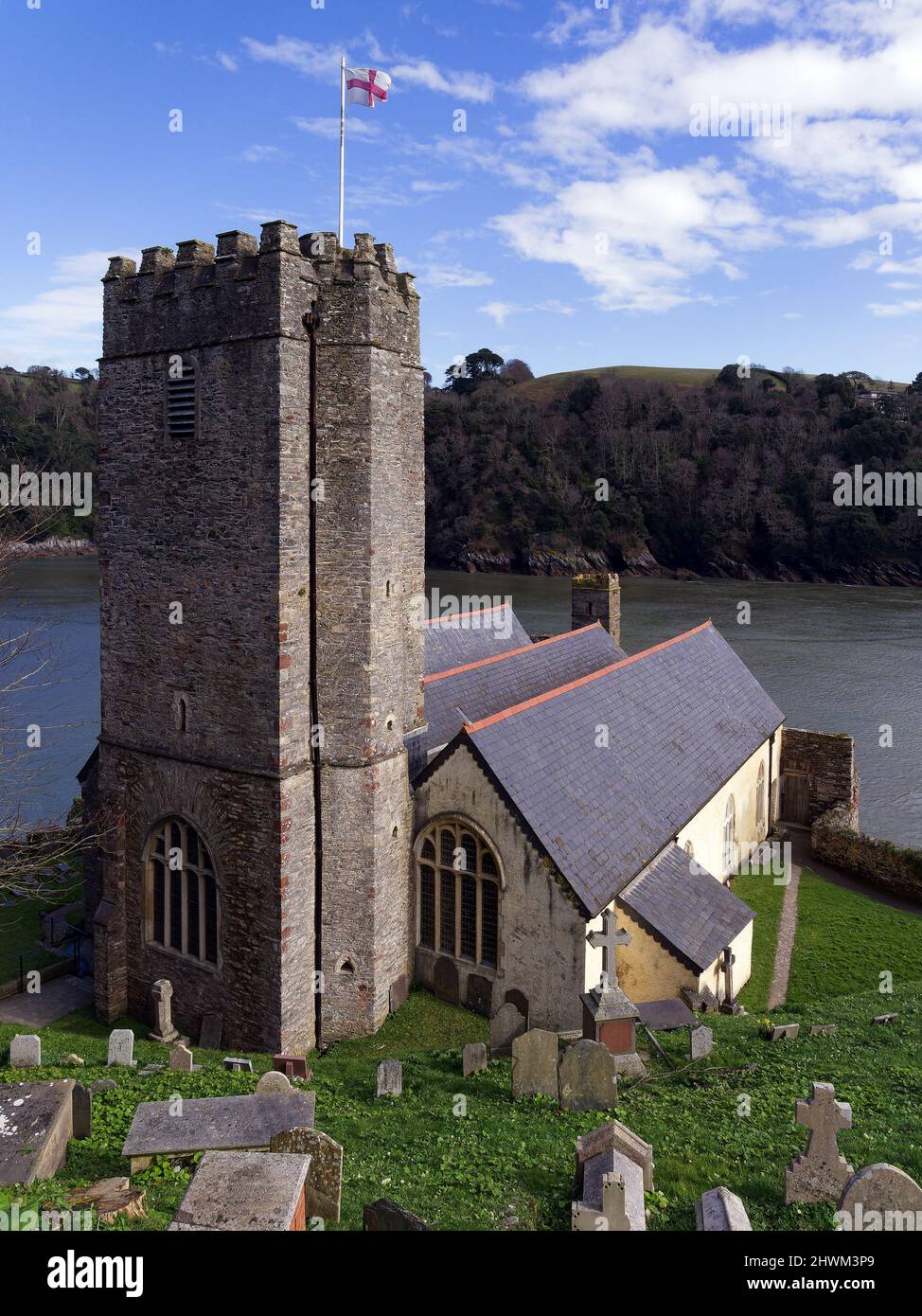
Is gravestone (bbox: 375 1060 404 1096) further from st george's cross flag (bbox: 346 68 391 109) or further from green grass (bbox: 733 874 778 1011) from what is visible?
st george's cross flag (bbox: 346 68 391 109)

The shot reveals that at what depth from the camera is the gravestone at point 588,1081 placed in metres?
11.9

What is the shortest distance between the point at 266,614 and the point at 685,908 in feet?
33.1

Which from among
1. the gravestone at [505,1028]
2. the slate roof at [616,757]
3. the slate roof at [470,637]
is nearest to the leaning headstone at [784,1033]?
the slate roof at [616,757]

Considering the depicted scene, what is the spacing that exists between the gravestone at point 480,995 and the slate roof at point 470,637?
380 inches

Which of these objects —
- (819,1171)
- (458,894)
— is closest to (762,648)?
(458,894)

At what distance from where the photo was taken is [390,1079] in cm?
1327

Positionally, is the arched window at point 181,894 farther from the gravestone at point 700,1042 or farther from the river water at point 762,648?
the gravestone at point 700,1042

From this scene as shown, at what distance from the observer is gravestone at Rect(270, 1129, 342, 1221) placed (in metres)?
8.74

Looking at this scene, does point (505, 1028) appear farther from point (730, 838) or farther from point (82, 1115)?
point (730, 838)

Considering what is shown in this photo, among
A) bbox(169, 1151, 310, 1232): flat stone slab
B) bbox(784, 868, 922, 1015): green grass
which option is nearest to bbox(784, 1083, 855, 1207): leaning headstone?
bbox(169, 1151, 310, 1232): flat stone slab

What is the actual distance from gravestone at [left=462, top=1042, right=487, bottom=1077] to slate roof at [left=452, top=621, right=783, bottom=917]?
3.24 meters
